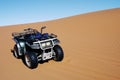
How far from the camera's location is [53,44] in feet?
26.4

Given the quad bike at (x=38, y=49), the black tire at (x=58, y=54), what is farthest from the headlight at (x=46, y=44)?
the black tire at (x=58, y=54)

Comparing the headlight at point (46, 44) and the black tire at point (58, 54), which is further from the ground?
the headlight at point (46, 44)

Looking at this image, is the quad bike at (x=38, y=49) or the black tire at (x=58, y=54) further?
the black tire at (x=58, y=54)

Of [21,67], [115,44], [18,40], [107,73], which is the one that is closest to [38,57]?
[21,67]

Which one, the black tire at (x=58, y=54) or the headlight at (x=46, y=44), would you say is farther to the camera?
the black tire at (x=58, y=54)

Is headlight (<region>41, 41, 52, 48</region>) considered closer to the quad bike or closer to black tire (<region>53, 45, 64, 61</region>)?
the quad bike

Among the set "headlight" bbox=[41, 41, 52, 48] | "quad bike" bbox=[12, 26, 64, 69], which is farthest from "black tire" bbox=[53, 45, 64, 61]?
"headlight" bbox=[41, 41, 52, 48]

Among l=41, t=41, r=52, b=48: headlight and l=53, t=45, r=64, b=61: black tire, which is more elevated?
l=41, t=41, r=52, b=48: headlight

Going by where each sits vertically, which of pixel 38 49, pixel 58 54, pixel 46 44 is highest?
pixel 46 44

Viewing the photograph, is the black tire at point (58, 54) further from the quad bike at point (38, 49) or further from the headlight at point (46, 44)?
the headlight at point (46, 44)

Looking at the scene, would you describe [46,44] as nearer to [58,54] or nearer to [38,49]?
[38,49]

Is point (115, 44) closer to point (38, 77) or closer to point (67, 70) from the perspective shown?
point (67, 70)

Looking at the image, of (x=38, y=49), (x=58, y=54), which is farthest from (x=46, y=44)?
(x=58, y=54)

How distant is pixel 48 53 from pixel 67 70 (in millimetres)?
1179
